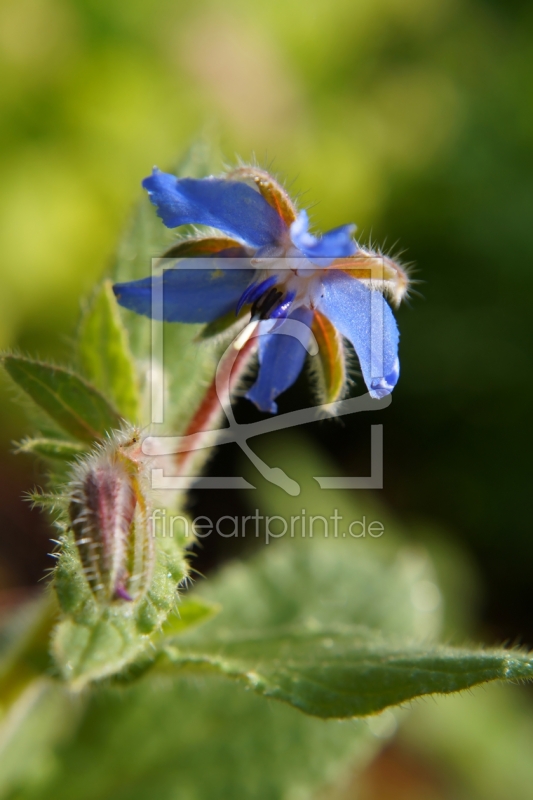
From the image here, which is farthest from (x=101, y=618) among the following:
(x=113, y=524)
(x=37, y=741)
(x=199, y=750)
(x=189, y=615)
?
(x=37, y=741)

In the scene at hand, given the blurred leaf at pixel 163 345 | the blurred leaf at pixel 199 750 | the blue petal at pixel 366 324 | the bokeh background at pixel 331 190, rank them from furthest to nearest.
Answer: the bokeh background at pixel 331 190 → the blurred leaf at pixel 199 750 → the blurred leaf at pixel 163 345 → the blue petal at pixel 366 324

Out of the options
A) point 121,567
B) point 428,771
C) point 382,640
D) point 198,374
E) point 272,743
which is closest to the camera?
point 121,567

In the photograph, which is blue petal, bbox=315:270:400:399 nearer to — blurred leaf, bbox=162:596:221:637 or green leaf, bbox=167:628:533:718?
green leaf, bbox=167:628:533:718

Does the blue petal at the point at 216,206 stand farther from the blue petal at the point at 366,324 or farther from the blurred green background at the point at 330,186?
the blurred green background at the point at 330,186

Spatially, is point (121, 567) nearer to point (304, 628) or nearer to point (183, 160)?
point (304, 628)

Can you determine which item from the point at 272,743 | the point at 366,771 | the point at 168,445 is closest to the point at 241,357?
the point at 168,445

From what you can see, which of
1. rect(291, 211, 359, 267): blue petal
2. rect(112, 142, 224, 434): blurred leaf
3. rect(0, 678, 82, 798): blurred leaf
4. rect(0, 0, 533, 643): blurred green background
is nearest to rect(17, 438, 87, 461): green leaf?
rect(112, 142, 224, 434): blurred leaf

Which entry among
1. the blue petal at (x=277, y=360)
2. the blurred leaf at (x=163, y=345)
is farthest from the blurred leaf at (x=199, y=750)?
the blue petal at (x=277, y=360)
